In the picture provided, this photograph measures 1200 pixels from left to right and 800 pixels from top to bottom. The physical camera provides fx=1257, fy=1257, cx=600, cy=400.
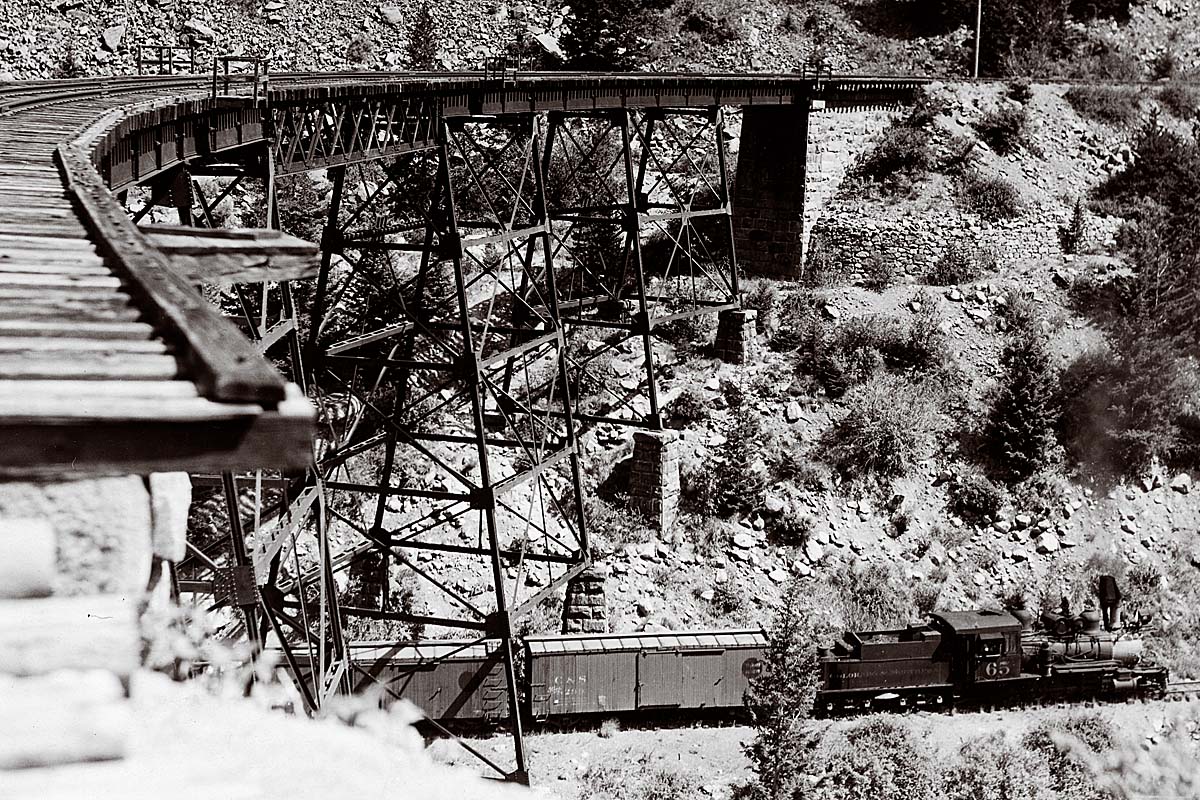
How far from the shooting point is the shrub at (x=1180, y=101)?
29.8 metres

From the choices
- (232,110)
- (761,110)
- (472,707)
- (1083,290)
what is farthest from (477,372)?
(1083,290)

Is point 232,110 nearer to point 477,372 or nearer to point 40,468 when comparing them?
point 477,372

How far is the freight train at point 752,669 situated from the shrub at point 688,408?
4.70m

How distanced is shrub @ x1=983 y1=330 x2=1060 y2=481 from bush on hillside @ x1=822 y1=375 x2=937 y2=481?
1.16 m

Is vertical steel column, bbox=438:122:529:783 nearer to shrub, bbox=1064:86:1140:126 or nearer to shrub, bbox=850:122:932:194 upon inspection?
shrub, bbox=850:122:932:194

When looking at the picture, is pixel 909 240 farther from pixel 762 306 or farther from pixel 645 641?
pixel 645 641

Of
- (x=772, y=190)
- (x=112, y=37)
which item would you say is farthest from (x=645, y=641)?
(x=112, y=37)

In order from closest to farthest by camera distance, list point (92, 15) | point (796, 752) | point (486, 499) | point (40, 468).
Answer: point (40, 468) → point (486, 499) → point (796, 752) → point (92, 15)

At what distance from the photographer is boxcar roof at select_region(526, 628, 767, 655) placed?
55.4ft

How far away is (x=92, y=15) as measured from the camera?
1211 inches

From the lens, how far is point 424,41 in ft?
103

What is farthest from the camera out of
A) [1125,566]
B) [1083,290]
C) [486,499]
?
[1083,290]

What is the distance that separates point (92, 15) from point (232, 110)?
70.9 feet

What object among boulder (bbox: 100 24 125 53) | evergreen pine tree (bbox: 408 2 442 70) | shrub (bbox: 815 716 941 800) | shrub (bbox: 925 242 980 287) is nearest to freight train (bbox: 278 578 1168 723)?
shrub (bbox: 815 716 941 800)
